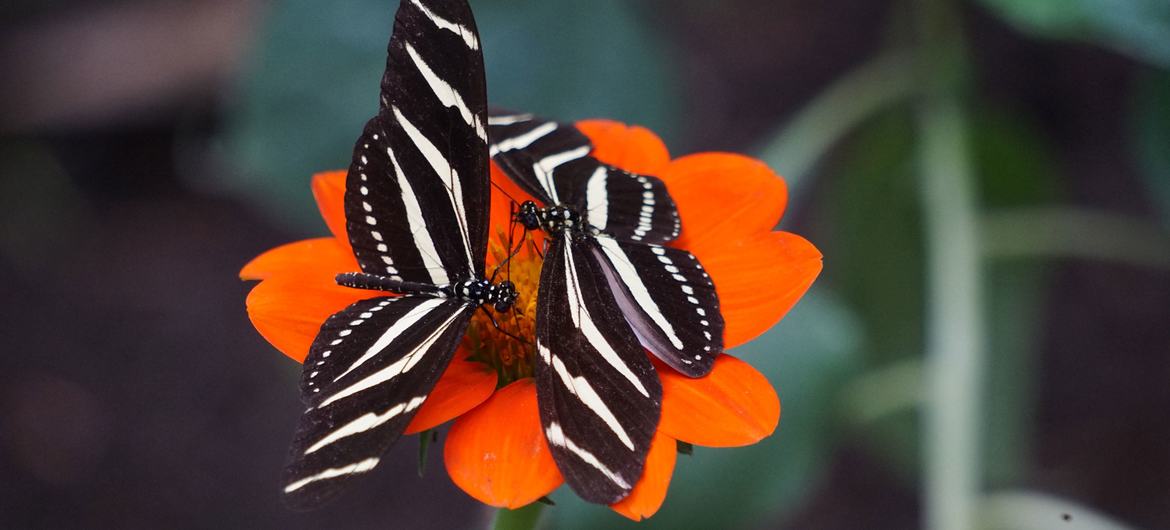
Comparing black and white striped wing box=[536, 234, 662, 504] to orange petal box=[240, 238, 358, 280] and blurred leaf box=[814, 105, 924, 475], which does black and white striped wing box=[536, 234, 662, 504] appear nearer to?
orange petal box=[240, 238, 358, 280]

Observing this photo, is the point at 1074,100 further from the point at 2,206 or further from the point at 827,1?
the point at 2,206

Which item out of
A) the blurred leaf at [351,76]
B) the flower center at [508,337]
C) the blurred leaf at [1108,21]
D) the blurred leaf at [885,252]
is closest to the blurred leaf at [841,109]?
the blurred leaf at [885,252]

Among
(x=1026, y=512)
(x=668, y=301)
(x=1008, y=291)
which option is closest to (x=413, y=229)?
(x=668, y=301)

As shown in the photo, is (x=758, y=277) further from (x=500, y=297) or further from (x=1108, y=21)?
(x=1108, y=21)

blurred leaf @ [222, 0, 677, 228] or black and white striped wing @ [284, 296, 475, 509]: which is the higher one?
blurred leaf @ [222, 0, 677, 228]


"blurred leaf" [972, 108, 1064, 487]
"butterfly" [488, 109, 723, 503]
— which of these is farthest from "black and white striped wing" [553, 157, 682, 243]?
"blurred leaf" [972, 108, 1064, 487]

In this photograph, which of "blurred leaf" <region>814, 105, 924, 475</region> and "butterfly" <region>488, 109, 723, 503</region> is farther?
"blurred leaf" <region>814, 105, 924, 475</region>

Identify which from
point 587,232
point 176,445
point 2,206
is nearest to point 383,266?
point 587,232
